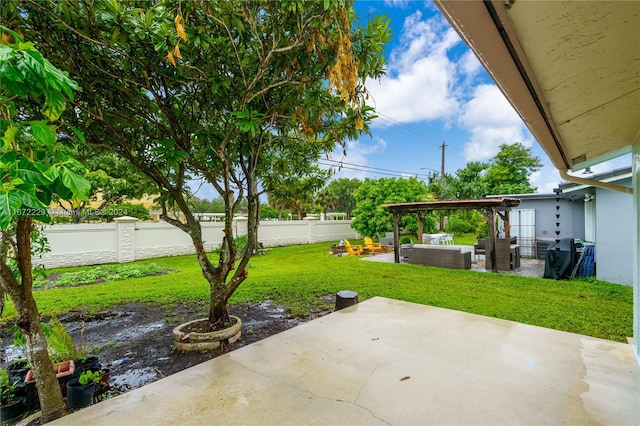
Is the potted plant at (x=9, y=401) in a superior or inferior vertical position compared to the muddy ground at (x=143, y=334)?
superior

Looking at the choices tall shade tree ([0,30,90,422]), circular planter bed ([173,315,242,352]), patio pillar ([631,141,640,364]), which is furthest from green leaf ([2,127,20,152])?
patio pillar ([631,141,640,364])

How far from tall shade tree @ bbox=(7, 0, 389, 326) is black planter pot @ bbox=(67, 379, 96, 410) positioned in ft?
5.52

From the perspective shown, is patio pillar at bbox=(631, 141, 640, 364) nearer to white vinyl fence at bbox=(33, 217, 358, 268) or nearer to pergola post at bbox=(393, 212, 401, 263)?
pergola post at bbox=(393, 212, 401, 263)

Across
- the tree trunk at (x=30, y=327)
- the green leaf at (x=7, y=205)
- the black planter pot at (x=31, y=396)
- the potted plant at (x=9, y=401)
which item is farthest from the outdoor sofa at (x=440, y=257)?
the green leaf at (x=7, y=205)

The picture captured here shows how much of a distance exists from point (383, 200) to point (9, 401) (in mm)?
16291

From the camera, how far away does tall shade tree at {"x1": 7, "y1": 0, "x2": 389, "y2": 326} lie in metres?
2.92

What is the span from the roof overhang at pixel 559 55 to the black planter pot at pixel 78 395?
13.2 feet

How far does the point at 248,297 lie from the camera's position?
657cm

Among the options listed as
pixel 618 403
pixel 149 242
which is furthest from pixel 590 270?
pixel 149 242

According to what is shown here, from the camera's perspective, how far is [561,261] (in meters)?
8.30

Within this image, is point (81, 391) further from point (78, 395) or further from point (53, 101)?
point (53, 101)

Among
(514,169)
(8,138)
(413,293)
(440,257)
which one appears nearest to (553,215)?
(440,257)

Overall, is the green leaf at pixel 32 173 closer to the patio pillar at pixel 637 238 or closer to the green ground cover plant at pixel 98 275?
the patio pillar at pixel 637 238

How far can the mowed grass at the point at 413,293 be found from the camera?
529 cm
